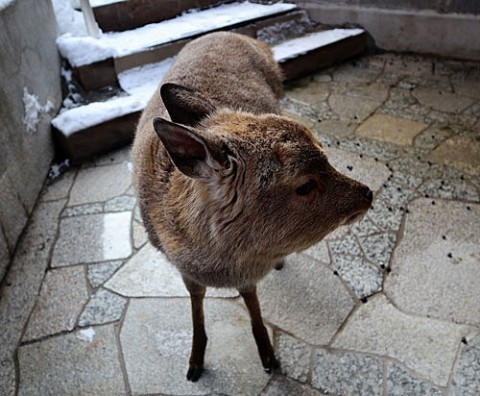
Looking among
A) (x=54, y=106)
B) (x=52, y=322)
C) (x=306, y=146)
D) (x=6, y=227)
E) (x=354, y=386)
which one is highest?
(x=306, y=146)

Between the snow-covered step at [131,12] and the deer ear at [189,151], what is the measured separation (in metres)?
5.05

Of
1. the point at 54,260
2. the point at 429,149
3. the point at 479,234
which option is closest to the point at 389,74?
the point at 429,149

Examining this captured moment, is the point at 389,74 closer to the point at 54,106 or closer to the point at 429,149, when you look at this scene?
the point at 429,149

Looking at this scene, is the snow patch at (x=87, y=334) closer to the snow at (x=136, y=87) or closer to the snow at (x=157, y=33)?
the snow at (x=136, y=87)

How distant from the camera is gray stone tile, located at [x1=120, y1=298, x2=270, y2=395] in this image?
2.84m

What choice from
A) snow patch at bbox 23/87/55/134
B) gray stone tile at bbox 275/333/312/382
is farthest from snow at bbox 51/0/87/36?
gray stone tile at bbox 275/333/312/382

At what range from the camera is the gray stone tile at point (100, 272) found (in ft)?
11.7

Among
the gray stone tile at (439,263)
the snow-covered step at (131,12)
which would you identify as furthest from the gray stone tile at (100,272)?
the snow-covered step at (131,12)

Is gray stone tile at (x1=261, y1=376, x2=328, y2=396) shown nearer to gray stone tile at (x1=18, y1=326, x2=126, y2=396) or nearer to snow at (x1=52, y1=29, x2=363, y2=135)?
gray stone tile at (x1=18, y1=326, x2=126, y2=396)

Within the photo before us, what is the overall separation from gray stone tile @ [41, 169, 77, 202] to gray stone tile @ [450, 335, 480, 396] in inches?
146

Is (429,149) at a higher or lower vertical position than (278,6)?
lower

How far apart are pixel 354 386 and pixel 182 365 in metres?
1.12

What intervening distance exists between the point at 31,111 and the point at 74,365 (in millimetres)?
2638

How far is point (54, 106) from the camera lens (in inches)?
199
